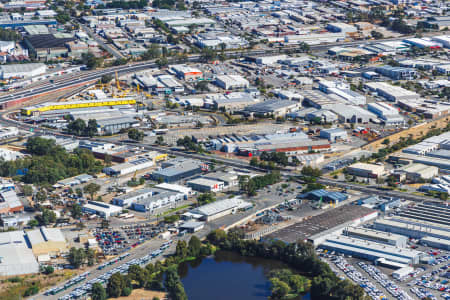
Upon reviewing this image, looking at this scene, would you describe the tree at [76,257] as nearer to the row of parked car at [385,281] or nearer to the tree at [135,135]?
the row of parked car at [385,281]

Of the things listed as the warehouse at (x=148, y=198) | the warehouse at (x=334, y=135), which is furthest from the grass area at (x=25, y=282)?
the warehouse at (x=334, y=135)

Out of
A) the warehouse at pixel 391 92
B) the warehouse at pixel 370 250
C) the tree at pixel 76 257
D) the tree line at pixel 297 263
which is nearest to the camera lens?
the tree line at pixel 297 263

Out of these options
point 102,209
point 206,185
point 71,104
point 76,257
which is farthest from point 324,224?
point 71,104

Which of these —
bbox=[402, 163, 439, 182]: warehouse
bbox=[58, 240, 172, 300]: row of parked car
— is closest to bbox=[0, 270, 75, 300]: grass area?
bbox=[58, 240, 172, 300]: row of parked car

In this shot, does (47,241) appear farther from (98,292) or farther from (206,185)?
(206,185)

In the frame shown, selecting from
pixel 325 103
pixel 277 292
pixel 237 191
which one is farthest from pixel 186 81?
pixel 277 292

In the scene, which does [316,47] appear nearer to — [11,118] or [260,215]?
[11,118]
